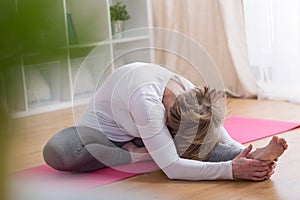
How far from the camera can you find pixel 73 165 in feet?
7.20

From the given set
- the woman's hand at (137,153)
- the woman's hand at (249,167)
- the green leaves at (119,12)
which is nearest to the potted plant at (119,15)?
the green leaves at (119,12)

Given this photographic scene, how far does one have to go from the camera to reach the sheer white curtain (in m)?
3.34

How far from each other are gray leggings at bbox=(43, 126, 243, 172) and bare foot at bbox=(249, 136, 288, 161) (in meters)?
0.19

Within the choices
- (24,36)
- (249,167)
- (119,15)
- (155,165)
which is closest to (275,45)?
(119,15)

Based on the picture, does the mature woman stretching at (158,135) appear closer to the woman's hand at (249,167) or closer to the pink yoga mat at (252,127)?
the woman's hand at (249,167)

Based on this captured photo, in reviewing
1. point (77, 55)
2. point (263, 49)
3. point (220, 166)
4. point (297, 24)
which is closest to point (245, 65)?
point (263, 49)

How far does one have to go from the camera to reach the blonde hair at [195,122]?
2.05 metres

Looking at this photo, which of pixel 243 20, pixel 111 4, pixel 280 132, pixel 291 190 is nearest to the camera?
pixel 291 190

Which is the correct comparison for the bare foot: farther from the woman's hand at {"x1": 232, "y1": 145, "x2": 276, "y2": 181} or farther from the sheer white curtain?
the sheer white curtain

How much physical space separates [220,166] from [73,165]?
53cm

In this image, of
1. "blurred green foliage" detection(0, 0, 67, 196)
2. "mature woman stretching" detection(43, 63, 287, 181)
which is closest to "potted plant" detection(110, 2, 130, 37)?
"mature woman stretching" detection(43, 63, 287, 181)

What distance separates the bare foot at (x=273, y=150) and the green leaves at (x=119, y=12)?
204 centimetres

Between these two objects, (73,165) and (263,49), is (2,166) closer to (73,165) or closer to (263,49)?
(73,165)

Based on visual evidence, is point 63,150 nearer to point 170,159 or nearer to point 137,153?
point 137,153
